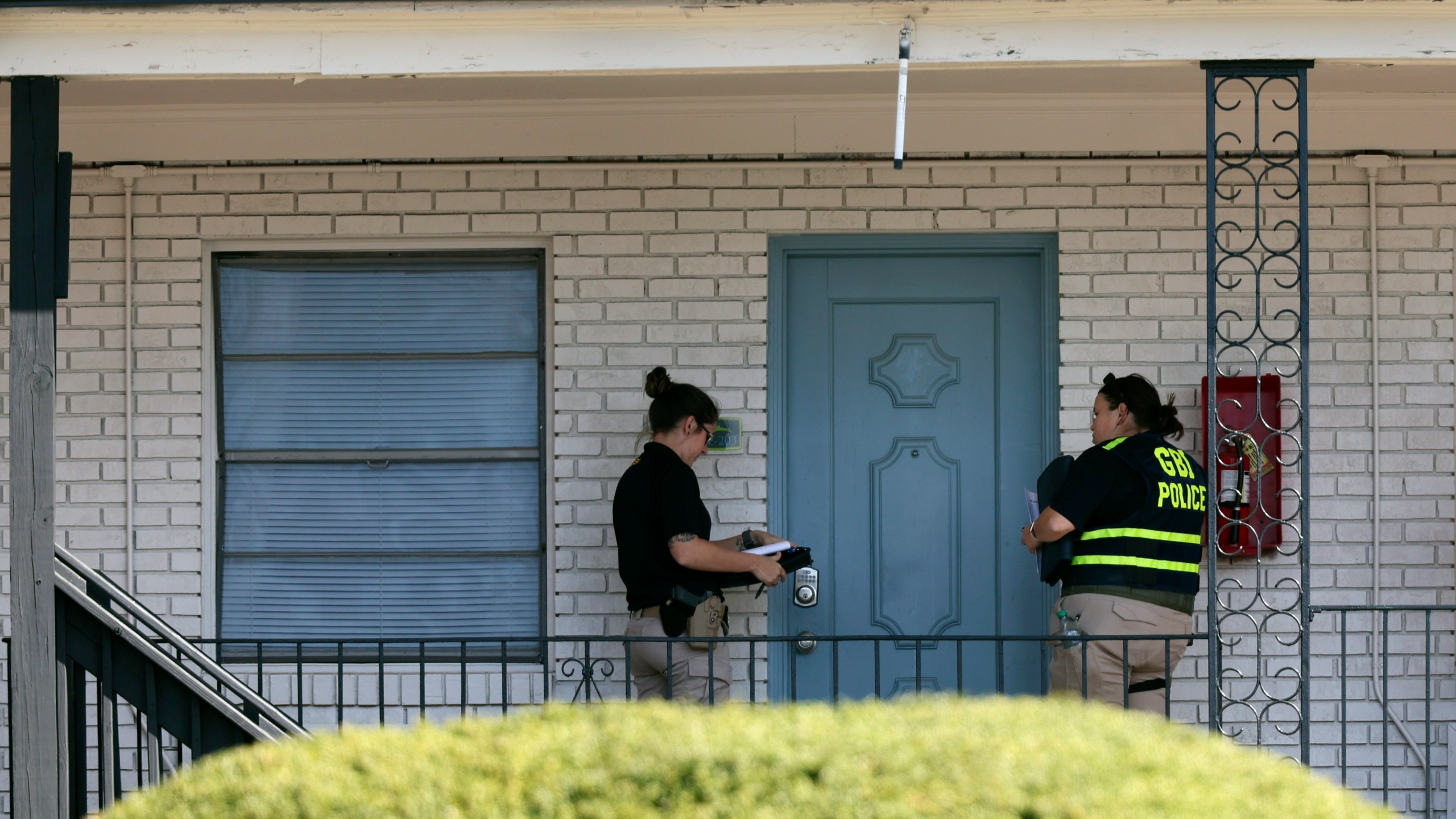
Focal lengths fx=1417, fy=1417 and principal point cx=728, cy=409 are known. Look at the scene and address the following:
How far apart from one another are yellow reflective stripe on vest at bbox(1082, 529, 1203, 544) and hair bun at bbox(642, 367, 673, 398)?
168 centimetres

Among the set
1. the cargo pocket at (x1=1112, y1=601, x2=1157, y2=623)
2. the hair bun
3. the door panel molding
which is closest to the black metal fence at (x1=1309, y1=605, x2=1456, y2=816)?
the cargo pocket at (x1=1112, y1=601, x2=1157, y2=623)

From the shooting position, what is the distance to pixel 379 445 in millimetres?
5824

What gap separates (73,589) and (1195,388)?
406cm

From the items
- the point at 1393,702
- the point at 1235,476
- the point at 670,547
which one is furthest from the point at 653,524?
the point at 1393,702

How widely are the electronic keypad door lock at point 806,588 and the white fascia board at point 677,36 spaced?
2.33 m

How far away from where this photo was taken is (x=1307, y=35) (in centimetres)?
394

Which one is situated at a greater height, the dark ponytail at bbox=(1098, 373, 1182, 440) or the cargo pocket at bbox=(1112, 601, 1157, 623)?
the dark ponytail at bbox=(1098, 373, 1182, 440)

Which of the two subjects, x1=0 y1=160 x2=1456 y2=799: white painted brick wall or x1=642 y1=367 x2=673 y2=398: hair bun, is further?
x1=0 y1=160 x2=1456 y2=799: white painted brick wall

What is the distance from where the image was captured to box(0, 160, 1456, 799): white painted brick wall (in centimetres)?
558

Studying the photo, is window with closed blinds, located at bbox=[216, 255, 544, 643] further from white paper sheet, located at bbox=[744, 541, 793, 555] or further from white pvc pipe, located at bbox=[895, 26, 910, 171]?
white pvc pipe, located at bbox=[895, 26, 910, 171]

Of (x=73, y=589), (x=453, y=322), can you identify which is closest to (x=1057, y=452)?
(x=453, y=322)

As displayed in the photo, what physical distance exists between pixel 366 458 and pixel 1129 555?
3036 millimetres

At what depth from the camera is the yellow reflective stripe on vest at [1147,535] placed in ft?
15.8

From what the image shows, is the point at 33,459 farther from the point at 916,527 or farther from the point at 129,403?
the point at 916,527
